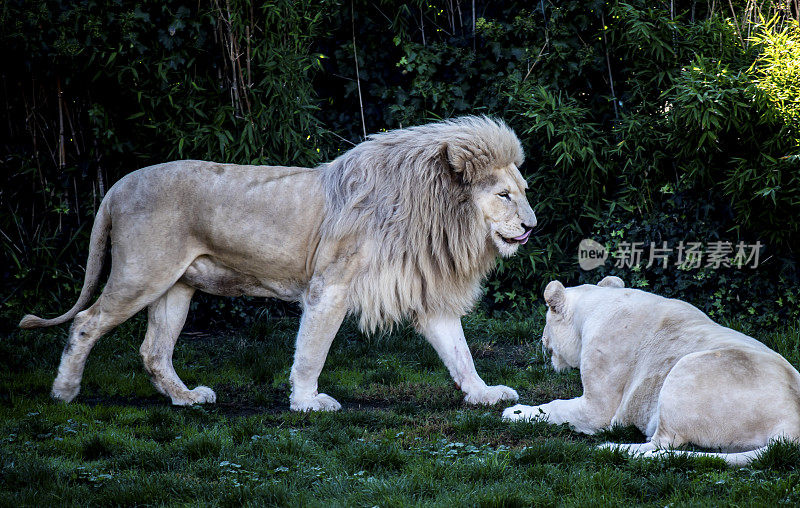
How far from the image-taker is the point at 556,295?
483 centimetres

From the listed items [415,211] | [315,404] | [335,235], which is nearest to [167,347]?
[315,404]

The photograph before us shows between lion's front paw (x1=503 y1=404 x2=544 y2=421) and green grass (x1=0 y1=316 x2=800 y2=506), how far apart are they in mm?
124

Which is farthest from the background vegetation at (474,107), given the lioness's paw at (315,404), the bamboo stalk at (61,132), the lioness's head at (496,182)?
the lioness's paw at (315,404)

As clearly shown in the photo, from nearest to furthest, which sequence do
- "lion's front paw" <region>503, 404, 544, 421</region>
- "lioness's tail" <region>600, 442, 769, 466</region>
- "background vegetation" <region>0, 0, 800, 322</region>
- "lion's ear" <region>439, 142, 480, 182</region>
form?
"lioness's tail" <region>600, 442, 769, 466</region>, "lion's front paw" <region>503, 404, 544, 421</region>, "lion's ear" <region>439, 142, 480, 182</region>, "background vegetation" <region>0, 0, 800, 322</region>

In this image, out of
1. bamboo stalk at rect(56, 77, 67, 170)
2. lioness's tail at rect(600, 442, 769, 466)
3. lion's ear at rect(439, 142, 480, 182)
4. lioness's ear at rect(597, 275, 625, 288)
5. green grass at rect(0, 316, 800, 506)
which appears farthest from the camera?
bamboo stalk at rect(56, 77, 67, 170)

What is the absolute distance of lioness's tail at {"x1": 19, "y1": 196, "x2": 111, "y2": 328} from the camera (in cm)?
541

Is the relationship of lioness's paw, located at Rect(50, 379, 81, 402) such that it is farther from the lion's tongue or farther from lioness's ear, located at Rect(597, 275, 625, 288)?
lioness's ear, located at Rect(597, 275, 625, 288)

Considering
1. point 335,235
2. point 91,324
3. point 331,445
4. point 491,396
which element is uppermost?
point 335,235

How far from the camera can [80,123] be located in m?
7.31

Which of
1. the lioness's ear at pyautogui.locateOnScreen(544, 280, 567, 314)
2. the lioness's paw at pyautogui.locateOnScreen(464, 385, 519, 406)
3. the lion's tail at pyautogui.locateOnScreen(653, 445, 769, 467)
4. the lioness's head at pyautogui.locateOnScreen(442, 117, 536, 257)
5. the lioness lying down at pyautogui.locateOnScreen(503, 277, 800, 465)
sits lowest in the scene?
the lioness's paw at pyautogui.locateOnScreen(464, 385, 519, 406)

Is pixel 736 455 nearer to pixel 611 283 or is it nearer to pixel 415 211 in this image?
pixel 611 283

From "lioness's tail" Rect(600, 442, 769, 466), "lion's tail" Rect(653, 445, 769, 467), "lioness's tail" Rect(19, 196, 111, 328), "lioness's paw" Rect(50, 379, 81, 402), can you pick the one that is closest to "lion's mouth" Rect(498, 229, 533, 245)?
"lioness's tail" Rect(600, 442, 769, 466)

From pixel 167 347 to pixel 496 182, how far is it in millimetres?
2249

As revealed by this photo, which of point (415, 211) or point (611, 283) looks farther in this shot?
point (415, 211)
